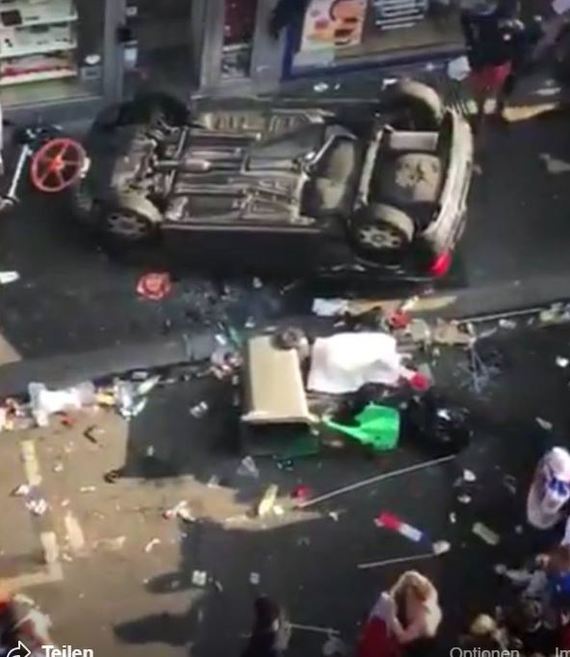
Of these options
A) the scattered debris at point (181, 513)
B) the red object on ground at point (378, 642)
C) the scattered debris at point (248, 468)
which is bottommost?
the scattered debris at point (181, 513)

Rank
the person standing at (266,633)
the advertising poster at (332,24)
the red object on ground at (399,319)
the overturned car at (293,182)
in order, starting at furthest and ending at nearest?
the advertising poster at (332,24) < the red object on ground at (399,319) < the overturned car at (293,182) < the person standing at (266,633)

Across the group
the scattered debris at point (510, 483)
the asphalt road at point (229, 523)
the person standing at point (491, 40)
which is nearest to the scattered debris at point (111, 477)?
the asphalt road at point (229, 523)

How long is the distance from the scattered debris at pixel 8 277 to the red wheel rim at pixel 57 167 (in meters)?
0.75

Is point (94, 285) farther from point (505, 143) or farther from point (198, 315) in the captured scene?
point (505, 143)

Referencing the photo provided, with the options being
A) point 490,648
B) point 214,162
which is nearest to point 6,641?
point 490,648

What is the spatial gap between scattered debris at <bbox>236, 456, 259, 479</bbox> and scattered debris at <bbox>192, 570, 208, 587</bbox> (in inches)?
30.6

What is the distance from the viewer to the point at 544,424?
12219mm

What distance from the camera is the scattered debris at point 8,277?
12883mm

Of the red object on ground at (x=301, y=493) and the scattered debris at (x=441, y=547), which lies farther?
the red object on ground at (x=301, y=493)

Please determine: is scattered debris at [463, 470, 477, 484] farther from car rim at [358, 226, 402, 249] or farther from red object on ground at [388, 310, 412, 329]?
car rim at [358, 226, 402, 249]

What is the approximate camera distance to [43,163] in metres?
13.4

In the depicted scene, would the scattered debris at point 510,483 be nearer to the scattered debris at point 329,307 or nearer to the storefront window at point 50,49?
the scattered debris at point 329,307

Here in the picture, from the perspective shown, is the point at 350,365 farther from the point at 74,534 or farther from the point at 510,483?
the point at 74,534

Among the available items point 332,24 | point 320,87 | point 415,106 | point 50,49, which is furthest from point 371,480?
point 50,49
